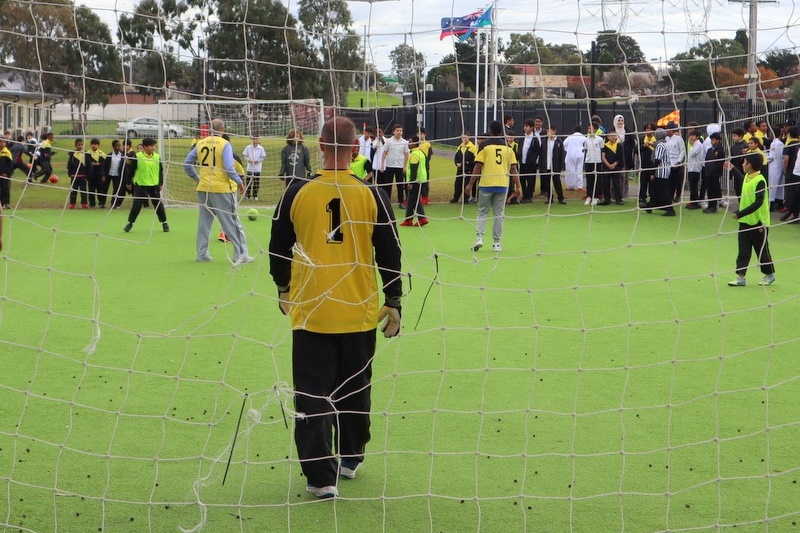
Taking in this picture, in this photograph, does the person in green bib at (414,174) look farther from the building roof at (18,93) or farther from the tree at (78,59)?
the tree at (78,59)

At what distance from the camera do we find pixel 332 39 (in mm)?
5066

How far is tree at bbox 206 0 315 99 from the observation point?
5359 mm

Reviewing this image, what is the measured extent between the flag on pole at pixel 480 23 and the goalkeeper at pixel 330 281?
117 centimetres

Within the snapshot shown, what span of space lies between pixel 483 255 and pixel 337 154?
8490 millimetres

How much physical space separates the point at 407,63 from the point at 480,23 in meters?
0.54

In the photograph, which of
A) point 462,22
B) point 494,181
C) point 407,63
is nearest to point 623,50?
point 462,22

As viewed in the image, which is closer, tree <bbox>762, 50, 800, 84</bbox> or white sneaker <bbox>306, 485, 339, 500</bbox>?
white sneaker <bbox>306, 485, 339, 500</bbox>

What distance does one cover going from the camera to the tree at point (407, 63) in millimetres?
5136

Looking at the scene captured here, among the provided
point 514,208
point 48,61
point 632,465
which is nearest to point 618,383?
point 632,465

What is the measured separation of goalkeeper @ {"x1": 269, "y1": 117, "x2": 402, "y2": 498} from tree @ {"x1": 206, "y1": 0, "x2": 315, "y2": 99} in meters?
0.79

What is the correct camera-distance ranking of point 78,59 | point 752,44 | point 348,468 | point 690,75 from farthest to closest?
point 690,75 < point 78,59 < point 752,44 < point 348,468

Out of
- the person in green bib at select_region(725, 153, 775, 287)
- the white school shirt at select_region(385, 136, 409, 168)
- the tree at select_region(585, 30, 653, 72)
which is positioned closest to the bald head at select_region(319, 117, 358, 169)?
the tree at select_region(585, 30, 653, 72)

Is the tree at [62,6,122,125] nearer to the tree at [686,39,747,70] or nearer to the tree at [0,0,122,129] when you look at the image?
the tree at [0,0,122,129]

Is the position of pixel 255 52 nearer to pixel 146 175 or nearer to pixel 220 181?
pixel 220 181
